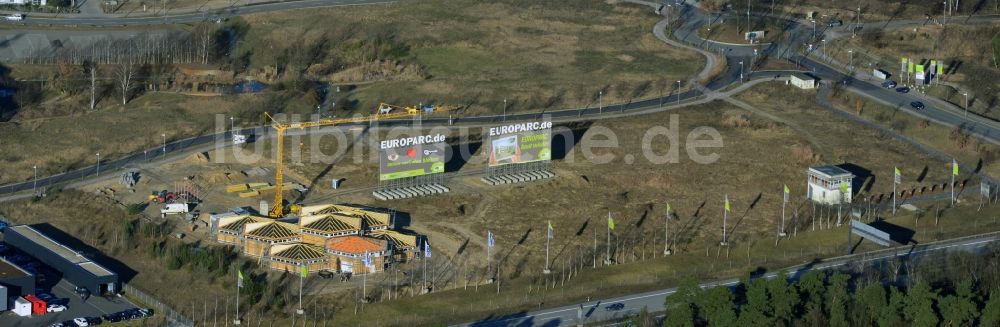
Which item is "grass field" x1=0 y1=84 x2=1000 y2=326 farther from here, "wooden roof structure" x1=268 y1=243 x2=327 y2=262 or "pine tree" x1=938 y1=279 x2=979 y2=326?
"pine tree" x1=938 y1=279 x2=979 y2=326

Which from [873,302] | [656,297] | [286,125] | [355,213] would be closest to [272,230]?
[355,213]

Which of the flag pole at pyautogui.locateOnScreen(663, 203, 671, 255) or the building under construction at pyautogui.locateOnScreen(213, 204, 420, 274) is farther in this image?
the flag pole at pyautogui.locateOnScreen(663, 203, 671, 255)

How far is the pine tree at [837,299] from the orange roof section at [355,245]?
34.0m

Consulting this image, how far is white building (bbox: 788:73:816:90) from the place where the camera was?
18350cm

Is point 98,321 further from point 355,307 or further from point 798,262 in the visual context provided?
point 798,262

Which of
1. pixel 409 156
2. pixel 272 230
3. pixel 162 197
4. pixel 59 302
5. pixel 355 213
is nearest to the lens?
pixel 59 302

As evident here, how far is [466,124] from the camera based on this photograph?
16950 cm

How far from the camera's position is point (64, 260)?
12719cm

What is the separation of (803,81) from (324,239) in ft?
244

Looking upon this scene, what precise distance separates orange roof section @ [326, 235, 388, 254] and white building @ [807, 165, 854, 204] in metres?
41.9

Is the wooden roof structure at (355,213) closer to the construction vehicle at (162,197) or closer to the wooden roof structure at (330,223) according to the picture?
the wooden roof structure at (330,223)

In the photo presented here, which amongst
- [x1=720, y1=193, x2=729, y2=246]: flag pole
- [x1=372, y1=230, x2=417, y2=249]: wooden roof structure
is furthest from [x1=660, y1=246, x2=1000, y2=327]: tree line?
[x1=372, y1=230, x2=417, y2=249]: wooden roof structure

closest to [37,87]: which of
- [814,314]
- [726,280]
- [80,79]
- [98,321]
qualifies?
[80,79]

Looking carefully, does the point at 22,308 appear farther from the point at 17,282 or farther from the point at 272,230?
the point at 272,230
